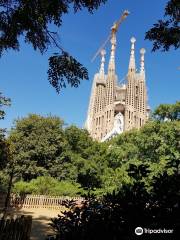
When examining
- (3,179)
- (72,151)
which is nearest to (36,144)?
(72,151)

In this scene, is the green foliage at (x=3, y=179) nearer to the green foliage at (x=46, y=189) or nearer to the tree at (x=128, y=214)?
the green foliage at (x=46, y=189)

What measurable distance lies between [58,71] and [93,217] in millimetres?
2637

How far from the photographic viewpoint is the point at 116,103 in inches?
4400

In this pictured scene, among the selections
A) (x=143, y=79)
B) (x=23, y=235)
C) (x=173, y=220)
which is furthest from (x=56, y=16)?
(x=143, y=79)

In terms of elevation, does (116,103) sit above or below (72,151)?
above

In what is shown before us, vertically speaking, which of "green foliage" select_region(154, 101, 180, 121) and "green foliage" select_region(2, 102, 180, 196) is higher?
"green foliage" select_region(154, 101, 180, 121)

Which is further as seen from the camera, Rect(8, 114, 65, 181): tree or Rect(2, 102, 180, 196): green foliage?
Rect(8, 114, 65, 181): tree

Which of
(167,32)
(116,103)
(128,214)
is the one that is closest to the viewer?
(128,214)

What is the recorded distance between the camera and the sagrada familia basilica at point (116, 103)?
107 m

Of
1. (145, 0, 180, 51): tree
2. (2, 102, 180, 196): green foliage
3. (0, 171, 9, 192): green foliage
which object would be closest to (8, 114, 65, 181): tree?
(2, 102, 180, 196): green foliage

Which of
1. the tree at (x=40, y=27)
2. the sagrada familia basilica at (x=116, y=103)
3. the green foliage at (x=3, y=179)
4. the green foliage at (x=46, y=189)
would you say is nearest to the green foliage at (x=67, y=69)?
the tree at (x=40, y=27)

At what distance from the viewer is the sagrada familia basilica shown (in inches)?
4215

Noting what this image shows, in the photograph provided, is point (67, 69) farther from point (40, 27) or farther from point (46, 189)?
point (46, 189)

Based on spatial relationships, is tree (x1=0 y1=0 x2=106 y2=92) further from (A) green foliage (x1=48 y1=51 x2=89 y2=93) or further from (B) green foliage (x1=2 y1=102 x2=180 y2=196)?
(B) green foliage (x1=2 y1=102 x2=180 y2=196)
